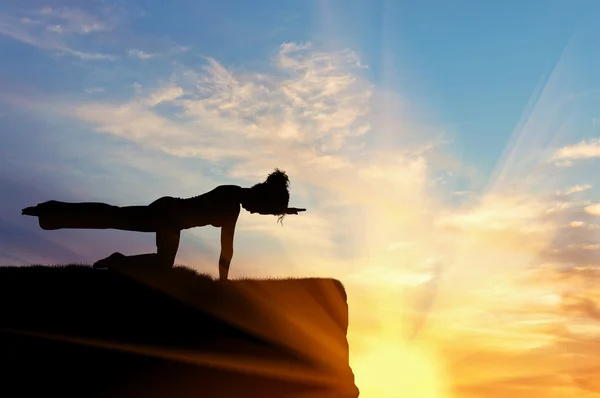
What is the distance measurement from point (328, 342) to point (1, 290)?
263 inches

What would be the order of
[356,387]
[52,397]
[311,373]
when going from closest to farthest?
[52,397], [311,373], [356,387]

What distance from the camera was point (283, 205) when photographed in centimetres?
1499

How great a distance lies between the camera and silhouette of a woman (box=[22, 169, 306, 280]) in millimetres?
14094

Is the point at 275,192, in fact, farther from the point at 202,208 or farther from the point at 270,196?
the point at 202,208

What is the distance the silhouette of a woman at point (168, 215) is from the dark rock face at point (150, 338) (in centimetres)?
98

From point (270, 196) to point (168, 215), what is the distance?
7.20 feet

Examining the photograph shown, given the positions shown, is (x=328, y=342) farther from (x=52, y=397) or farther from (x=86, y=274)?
(x=52, y=397)

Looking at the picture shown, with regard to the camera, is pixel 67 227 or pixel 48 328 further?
pixel 67 227

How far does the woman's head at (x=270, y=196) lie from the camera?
14.7m

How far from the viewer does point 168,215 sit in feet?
46.5

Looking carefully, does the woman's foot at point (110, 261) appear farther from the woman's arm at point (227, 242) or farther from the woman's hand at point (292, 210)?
the woman's hand at point (292, 210)

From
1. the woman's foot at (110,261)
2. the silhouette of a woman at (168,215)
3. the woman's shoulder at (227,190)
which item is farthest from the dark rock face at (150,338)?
the woman's shoulder at (227,190)

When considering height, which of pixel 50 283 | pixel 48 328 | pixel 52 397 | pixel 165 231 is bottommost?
pixel 52 397

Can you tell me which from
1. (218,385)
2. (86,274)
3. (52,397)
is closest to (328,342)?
(218,385)
